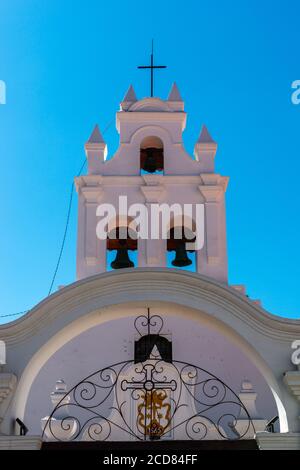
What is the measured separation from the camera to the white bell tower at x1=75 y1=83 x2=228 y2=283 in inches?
459

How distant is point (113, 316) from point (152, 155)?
20.0 ft

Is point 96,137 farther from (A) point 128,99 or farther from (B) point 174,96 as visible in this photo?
(B) point 174,96

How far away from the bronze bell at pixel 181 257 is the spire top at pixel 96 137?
2.54m

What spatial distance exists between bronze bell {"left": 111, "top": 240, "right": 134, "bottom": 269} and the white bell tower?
132mm

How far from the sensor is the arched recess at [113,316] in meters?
7.01

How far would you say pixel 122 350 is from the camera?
Result: 13.8 metres

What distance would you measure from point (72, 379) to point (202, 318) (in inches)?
269

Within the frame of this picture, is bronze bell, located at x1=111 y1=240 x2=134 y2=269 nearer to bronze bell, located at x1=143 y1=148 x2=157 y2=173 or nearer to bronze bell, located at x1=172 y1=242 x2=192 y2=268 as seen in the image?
bronze bell, located at x1=172 y1=242 x2=192 y2=268

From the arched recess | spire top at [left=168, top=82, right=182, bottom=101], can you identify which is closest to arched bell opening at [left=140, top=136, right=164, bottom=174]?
spire top at [left=168, top=82, right=182, bottom=101]

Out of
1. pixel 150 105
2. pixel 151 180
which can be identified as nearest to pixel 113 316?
pixel 151 180
